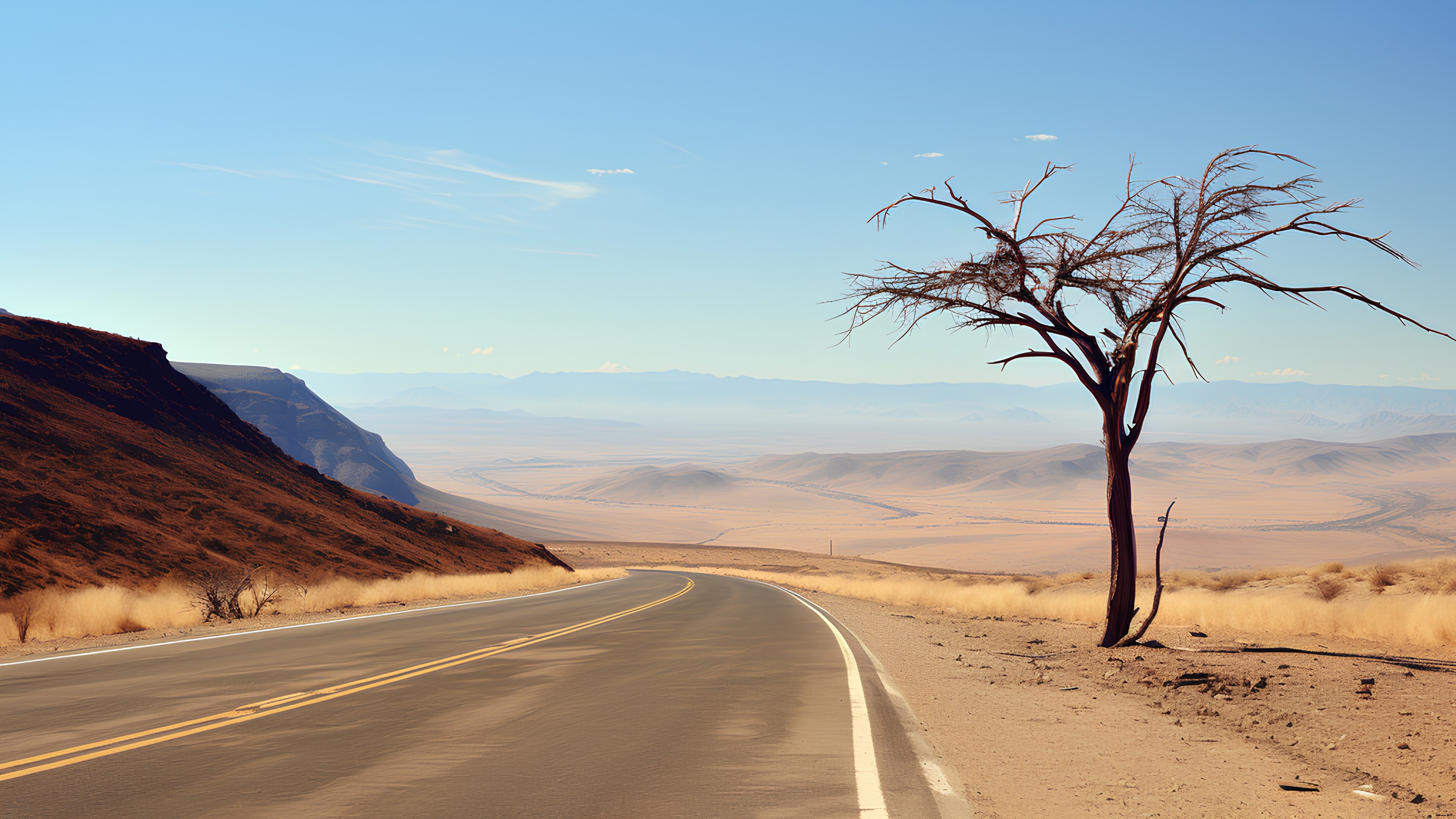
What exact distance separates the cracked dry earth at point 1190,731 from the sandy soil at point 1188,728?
0.02 m

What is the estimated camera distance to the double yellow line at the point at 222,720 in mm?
5395

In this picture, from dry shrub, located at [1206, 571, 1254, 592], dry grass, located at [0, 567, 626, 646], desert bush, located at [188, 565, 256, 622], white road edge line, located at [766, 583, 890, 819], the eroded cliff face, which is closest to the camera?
white road edge line, located at [766, 583, 890, 819]

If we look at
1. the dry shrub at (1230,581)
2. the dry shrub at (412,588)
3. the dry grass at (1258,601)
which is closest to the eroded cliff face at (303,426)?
the dry shrub at (412,588)

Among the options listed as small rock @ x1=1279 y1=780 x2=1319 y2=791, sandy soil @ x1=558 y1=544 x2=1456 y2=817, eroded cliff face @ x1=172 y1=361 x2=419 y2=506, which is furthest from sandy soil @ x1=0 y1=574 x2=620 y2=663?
eroded cliff face @ x1=172 y1=361 x2=419 y2=506

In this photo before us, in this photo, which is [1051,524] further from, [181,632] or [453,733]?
[453,733]

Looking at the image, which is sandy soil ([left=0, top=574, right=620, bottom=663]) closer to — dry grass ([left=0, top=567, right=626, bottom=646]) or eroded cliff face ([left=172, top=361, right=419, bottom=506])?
dry grass ([left=0, top=567, right=626, bottom=646])

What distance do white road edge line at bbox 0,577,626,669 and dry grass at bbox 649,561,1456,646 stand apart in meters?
13.4

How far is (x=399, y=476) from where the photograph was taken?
118500 millimetres

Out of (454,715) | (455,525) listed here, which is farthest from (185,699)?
(455,525)

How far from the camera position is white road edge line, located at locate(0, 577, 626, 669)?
415 inches

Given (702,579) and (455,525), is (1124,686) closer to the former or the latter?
(702,579)

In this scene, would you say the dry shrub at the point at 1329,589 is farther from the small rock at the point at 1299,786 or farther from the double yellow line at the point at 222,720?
the double yellow line at the point at 222,720

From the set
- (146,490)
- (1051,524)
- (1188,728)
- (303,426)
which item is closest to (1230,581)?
(1188,728)

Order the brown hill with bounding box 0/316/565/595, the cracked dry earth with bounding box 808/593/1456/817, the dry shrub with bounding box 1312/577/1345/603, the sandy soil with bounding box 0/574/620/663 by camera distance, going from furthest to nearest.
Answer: the brown hill with bounding box 0/316/565/595
the dry shrub with bounding box 1312/577/1345/603
the sandy soil with bounding box 0/574/620/663
the cracked dry earth with bounding box 808/593/1456/817
